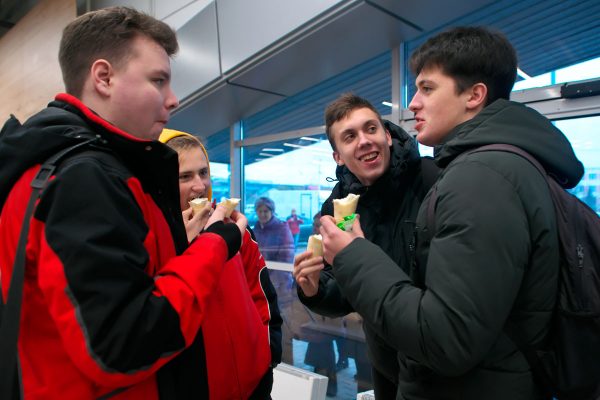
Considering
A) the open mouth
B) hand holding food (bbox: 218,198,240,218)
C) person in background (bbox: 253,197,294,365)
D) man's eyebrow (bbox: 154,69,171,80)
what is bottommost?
person in background (bbox: 253,197,294,365)

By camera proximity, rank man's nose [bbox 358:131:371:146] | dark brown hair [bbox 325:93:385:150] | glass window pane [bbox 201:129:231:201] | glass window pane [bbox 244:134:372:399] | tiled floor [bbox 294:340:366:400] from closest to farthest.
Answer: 1. man's nose [bbox 358:131:371:146]
2. dark brown hair [bbox 325:93:385:150]
3. tiled floor [bbox 294:340:366:400]
4. glass window pane [bbox 244:134:372:399]
5. glass window pane [bbox 201:129:231:201]

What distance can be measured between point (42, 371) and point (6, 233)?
34cm

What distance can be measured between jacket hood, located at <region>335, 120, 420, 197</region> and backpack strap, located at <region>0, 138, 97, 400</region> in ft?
4.70

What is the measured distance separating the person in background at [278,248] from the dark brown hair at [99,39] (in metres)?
4.00

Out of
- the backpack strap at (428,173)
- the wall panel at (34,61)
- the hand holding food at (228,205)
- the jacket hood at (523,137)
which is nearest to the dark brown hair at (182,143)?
the hand holding food at (228,205)

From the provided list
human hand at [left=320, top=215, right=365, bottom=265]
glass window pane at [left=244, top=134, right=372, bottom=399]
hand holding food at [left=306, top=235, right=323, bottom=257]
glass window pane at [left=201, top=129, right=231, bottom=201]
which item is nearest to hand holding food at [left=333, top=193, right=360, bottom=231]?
human hand at [left=320, top=215, right=365, bottom=265]

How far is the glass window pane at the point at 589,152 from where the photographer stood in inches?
106

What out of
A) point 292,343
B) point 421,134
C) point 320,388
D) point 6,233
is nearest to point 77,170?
point 6,233

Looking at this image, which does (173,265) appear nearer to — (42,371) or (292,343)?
(42,371)

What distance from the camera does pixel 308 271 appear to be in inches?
63.9

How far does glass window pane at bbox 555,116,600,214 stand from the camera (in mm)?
2695

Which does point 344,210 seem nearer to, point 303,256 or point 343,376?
point 303,256

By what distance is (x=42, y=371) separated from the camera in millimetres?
881

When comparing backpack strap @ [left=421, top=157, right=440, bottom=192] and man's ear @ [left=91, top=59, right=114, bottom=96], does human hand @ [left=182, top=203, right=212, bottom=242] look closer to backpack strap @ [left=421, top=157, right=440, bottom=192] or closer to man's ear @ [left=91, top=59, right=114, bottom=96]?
man's ear @ [left=91, top=59, right=114, bottom=96]
